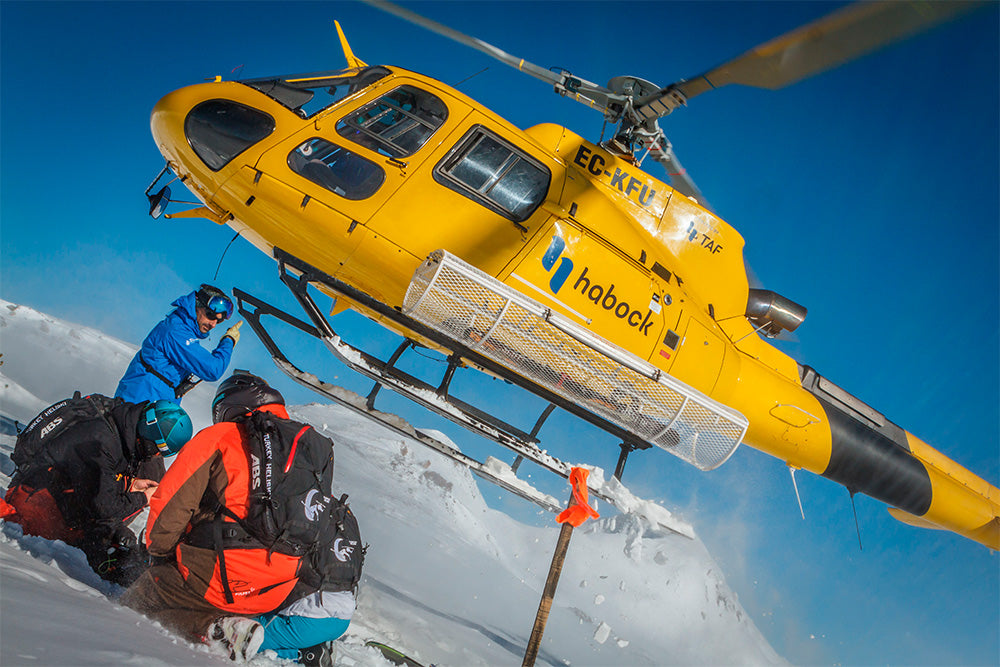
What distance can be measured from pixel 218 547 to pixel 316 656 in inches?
30.2

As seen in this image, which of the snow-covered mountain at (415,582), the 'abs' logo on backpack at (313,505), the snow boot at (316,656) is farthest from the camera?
the snow boot at (316,656)

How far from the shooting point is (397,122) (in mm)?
4070

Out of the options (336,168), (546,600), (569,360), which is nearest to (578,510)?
(546,600)

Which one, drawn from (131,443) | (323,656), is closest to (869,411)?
(323,656)

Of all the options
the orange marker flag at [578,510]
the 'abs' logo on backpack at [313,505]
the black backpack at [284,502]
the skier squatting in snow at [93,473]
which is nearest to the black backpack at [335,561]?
the black backpack at [284,502]

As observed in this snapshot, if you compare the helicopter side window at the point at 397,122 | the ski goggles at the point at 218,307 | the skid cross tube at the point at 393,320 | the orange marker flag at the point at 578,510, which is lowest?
the orange marker flag at the point at 578,510

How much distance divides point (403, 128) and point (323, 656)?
3.32m

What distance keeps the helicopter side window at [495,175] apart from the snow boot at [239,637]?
2889 millimetres

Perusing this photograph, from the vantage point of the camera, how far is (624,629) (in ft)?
25.7

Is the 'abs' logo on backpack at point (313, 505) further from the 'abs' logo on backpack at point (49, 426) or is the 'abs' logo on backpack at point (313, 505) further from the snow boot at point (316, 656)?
the 'abs' logo on backpack at point (49, 426)

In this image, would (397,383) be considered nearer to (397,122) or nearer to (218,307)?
(218,307)

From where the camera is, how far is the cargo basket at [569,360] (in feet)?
11.3

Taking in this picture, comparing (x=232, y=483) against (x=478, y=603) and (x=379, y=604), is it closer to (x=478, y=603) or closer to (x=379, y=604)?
(x=379, y=604)

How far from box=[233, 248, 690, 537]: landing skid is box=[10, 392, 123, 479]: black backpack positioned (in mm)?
1257
